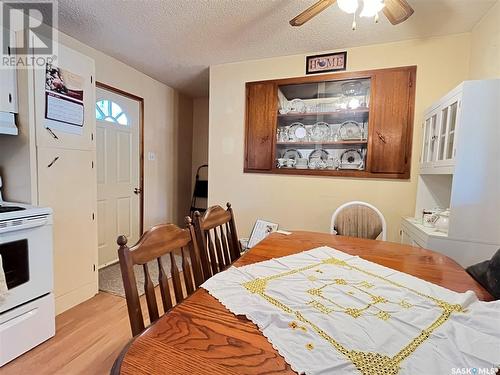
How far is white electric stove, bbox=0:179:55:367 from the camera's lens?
1491 mm

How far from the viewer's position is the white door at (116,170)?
9.58 ft

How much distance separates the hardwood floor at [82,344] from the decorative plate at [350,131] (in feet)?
8.50

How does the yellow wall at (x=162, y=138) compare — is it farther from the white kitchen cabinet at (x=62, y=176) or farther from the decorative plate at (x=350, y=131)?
the decorative plate at (x=350, y=131)

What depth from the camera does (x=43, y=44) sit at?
1853 millimetres

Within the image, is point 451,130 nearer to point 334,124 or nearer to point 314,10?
point 334,124

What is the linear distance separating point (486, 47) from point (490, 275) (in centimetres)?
191

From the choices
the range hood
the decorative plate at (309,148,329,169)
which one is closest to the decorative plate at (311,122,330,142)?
the decorative plate at (309,148,329,169)

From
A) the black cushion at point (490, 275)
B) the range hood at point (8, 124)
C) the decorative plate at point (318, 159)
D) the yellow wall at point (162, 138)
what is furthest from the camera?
the yellow wall at point (162, 138)

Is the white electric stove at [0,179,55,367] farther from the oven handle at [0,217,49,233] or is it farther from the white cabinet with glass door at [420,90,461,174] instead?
the white cabinet with glass door at [420,90,461,174]

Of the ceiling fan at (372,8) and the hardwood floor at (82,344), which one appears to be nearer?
the ceiling fan at (372,8)

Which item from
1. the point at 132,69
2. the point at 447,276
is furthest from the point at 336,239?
the point at 132,69

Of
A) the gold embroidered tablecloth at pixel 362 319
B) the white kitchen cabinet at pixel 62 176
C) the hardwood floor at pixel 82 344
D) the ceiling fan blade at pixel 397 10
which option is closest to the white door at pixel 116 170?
the white kitchen cabinet at pixel 62 176

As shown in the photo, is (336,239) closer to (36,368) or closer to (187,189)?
(36,368)

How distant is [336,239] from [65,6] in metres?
2.63
